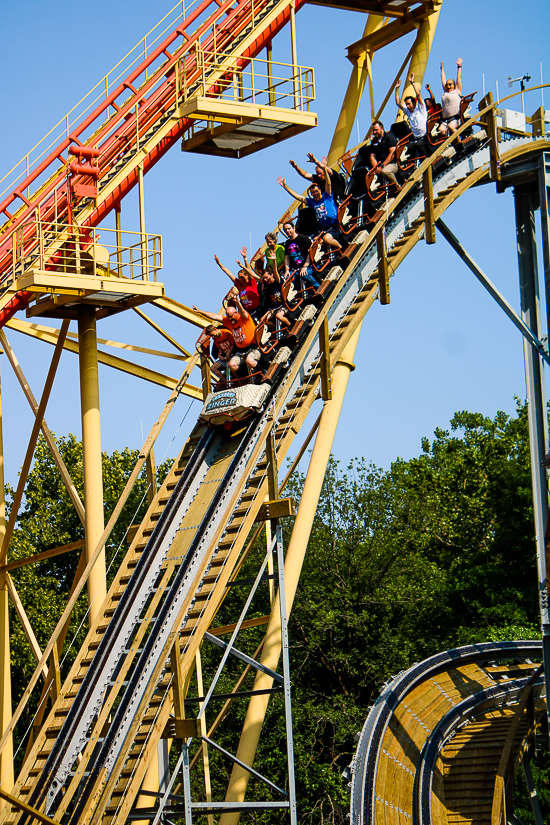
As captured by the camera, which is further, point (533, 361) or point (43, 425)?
point (533, 361)

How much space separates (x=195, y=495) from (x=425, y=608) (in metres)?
17.9

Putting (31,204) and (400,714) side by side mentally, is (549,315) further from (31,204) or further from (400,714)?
(31,204)

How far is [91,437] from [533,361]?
19.1 ft

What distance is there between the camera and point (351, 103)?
1695 centimetres

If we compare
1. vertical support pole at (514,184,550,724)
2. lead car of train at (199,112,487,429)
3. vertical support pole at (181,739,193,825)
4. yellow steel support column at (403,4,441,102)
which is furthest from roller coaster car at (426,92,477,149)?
vertical support pole at (181,739,193,825)

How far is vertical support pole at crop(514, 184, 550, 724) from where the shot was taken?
15.2 m

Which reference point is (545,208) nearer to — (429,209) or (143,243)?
(429,209)

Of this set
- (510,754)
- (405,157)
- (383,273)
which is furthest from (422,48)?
(510,754)

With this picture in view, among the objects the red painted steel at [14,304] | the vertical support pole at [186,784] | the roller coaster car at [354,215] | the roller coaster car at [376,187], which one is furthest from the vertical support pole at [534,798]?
the red painted steel at [14,304]

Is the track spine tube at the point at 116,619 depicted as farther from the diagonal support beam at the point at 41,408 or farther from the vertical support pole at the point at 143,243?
the diagonal support beam at the point at 41,408

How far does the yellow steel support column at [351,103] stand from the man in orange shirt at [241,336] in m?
4.72

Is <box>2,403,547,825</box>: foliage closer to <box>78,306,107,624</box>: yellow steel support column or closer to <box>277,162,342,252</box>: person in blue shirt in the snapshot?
<box>78,306,107,624</box>: yellow steel support column

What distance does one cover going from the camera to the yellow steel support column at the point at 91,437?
14.5 metres

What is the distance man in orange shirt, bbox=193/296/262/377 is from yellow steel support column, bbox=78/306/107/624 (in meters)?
3.15
